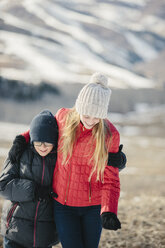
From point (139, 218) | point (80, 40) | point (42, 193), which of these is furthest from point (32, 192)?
point (80, 40)

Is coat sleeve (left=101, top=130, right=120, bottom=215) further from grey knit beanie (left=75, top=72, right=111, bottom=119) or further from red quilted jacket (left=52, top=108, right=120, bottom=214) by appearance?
grey knit beanie (left=75, top=72, right=111, bottom=119)

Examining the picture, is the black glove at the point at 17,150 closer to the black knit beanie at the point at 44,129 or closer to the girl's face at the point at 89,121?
the black knit beanie at the point at 44,129

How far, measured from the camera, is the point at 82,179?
245 centimetres

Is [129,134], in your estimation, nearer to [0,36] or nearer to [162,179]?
[162,179]

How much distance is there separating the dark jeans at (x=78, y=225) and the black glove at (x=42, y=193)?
10 cm

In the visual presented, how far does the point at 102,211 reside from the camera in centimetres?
237

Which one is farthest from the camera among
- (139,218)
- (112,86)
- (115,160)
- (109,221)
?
(112,86)

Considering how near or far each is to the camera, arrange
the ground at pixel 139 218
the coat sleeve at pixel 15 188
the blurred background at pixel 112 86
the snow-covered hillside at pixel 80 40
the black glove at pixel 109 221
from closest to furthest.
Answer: the black glove at pixel 109 221
the coat sleeve at pixel 15 188
the ground at pixel 139 218
the blurred background at pixel 112 86
the snow-covered hillside at pixel 80 40

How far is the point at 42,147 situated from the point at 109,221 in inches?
29.3

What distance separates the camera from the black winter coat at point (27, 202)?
7.93 ft

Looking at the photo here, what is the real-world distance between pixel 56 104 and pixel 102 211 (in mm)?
40519

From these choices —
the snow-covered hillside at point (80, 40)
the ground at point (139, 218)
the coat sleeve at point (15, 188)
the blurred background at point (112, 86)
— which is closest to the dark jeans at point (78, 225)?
the coat sleeve at point (15, 188)

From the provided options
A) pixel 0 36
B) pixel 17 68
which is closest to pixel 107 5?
pixel 0 36

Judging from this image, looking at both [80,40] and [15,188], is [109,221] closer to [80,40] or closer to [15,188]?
[15,188]
